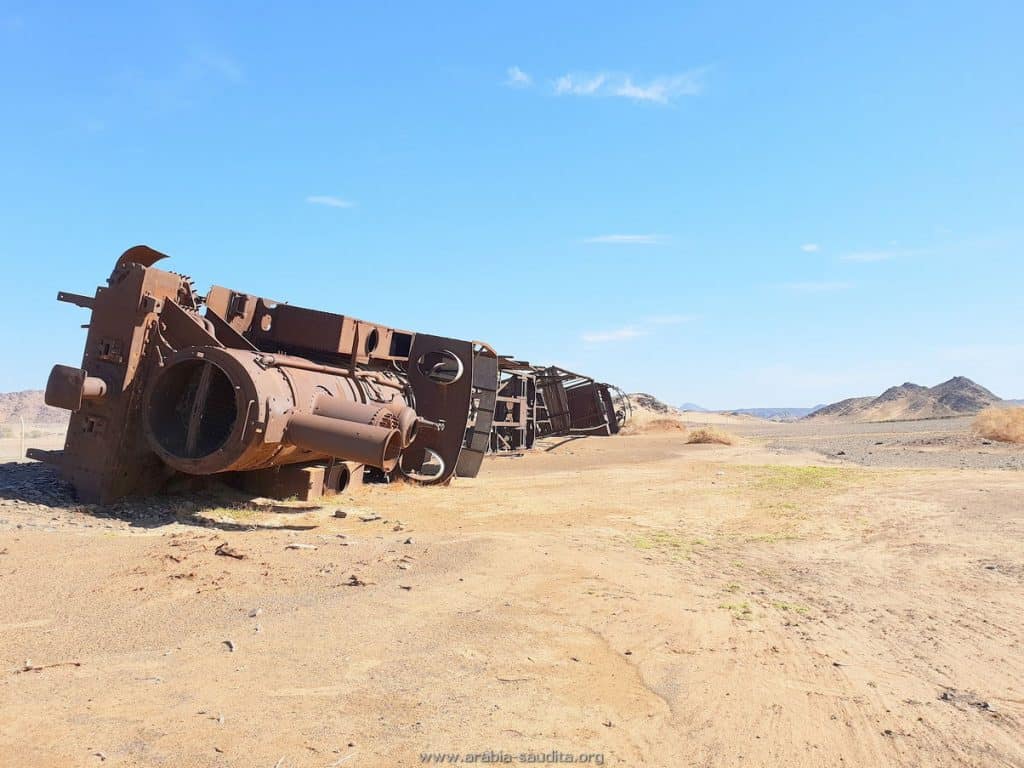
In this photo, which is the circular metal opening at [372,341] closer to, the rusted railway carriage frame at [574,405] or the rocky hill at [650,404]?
the rusted railway carriage frame at [574,405]

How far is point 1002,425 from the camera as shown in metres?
28.5

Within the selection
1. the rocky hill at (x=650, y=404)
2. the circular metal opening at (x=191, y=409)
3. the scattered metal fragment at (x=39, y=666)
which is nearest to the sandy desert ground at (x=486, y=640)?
the scattered metal fragment at (x=39, y=666)

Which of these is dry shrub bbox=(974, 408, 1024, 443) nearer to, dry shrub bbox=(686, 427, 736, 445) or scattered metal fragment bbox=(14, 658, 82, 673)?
dry shrub bbox=(686, 427, 736, 445)

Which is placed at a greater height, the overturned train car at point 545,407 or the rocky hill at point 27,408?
the overturned train car at point 545,407

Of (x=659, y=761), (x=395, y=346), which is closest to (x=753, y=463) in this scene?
(x=395, y=346)

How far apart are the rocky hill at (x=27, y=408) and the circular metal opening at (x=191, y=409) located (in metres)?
62.5

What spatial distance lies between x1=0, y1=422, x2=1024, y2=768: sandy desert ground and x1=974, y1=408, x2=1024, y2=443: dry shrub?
2140 cm

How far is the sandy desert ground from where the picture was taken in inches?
142

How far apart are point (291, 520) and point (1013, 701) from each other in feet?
22.0

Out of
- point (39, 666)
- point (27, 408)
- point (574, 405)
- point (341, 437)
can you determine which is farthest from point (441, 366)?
point (27, 408)

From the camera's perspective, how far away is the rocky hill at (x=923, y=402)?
7106cm

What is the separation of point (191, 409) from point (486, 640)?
5.46 m

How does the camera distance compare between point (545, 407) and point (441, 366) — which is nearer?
point (441, 366)

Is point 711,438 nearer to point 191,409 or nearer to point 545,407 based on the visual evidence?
point 545,407
